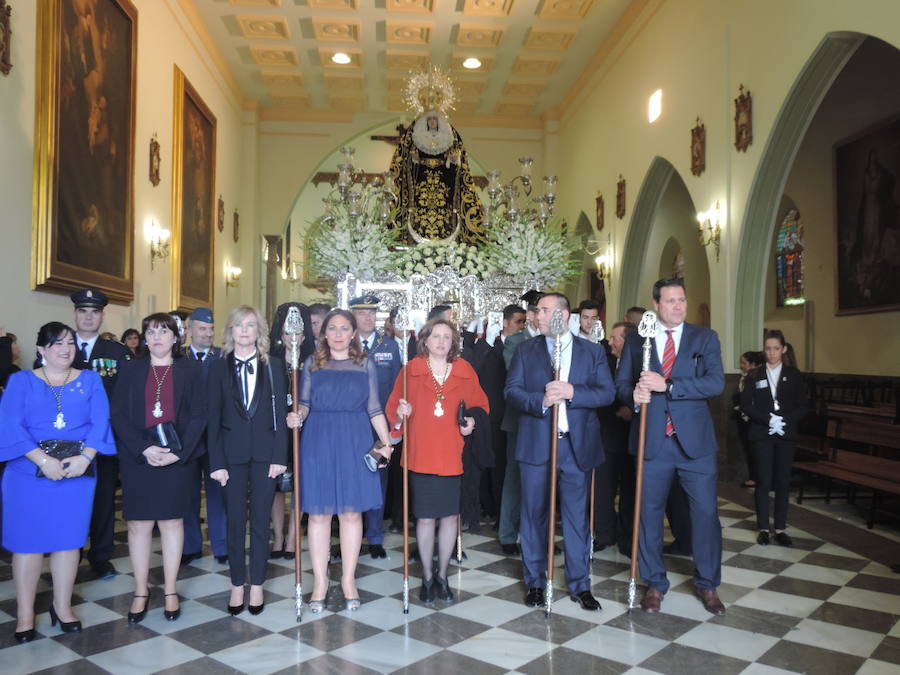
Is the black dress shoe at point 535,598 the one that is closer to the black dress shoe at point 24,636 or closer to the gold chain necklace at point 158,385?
the gold chain necklace at point 158,385

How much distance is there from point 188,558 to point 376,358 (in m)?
1.99

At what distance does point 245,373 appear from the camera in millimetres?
4348

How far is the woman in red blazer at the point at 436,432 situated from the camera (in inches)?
177

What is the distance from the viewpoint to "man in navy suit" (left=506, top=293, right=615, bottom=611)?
14.6 feet

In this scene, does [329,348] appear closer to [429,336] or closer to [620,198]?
[429,336]

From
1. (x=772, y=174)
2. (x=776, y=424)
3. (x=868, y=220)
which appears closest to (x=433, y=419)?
(x=776, y=424)

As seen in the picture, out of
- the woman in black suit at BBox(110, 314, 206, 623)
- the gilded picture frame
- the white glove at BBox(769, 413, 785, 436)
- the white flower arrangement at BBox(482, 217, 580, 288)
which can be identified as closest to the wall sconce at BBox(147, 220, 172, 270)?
the gilded picture frame

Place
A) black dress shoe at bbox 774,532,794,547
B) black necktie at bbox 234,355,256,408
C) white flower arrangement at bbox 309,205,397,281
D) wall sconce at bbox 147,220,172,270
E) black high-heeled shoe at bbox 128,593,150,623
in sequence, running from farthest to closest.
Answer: wall sconce at bbox 147,220,172,270 → white flower arrangement at bbox 309,205,397,281 → black dress shoe at bbox 774,532,794,547 → black necktie at bbox 234,355,256,408 → black high-heeled shoe at bbox 128,593,150,623

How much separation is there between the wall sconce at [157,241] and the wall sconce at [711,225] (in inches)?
291

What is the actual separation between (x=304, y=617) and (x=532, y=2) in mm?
11023

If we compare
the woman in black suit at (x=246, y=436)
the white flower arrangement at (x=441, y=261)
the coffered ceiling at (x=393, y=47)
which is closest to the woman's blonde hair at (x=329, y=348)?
the woman in black suit at (x=246, y=436)

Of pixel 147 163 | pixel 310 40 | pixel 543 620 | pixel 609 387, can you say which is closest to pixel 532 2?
pixel 310 40

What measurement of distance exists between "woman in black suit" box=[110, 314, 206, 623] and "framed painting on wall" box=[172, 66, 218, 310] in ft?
24.9

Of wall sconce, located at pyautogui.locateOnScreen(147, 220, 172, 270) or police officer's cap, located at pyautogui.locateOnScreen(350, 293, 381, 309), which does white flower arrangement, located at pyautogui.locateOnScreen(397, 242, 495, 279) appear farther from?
police officer's cap, located at pyautogui.locateOnScreen(350, 293, 381, 309)
